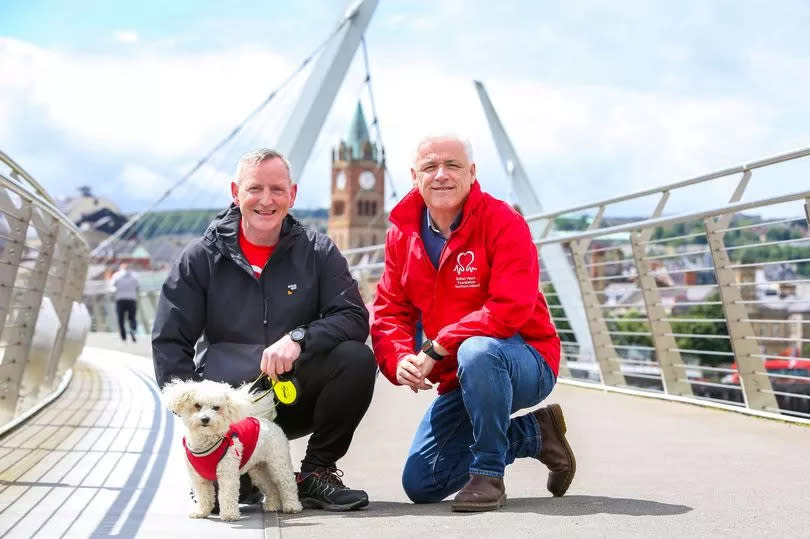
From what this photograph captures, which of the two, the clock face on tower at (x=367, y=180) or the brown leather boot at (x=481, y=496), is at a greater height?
the clock face on tower at (x=367, y=180)

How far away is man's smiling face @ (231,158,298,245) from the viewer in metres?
3.46

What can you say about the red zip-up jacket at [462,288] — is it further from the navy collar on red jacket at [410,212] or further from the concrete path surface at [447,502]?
the concrete path surface at [447,502]

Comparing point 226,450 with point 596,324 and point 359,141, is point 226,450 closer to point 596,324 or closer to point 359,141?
point 596,324

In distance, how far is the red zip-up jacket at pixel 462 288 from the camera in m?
3.26

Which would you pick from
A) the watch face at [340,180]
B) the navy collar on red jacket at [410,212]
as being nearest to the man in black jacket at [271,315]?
the navy collar on red jacket at [410,212]

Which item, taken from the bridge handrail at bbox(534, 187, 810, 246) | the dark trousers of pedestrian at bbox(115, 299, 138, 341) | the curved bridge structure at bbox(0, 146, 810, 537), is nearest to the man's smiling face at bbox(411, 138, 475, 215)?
the curved bridge structure at bbox(0, 146, 810, 537)

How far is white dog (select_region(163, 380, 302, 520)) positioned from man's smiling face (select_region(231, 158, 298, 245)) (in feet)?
1.63

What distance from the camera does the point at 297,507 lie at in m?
3.27

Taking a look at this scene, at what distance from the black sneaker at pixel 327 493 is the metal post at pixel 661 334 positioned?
3517 mm

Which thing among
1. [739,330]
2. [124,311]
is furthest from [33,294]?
[124,311]

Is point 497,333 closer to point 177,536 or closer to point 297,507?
point 297,507

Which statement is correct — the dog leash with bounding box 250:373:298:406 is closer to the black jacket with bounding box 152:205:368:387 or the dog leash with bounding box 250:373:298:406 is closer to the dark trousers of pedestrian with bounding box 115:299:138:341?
Answer: the black jacket with bounding box 152:205:368:387

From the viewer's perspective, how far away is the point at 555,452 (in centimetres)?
342

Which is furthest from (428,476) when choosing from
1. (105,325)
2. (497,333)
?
(105,325)
